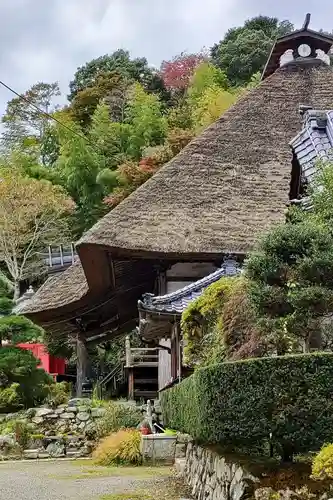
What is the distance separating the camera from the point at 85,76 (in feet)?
157

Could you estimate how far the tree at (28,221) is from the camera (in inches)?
1127

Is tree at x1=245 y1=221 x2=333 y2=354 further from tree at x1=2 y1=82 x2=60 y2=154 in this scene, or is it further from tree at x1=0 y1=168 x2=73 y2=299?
tree at x1=2 y1=82 x2=60 y2=154

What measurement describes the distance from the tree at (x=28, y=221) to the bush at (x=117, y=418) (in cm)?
1625

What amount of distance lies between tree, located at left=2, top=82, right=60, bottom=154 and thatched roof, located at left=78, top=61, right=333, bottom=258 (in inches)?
1044

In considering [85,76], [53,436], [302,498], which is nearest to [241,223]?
[53,436]

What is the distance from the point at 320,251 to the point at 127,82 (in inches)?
1399

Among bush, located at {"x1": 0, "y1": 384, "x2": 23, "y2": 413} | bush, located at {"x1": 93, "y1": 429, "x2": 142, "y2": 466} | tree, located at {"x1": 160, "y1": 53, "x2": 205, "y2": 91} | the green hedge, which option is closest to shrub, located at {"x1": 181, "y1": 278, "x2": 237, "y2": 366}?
bush, located at {"x1": 93, "y1": 429, "x2": 142, "y2": 466}

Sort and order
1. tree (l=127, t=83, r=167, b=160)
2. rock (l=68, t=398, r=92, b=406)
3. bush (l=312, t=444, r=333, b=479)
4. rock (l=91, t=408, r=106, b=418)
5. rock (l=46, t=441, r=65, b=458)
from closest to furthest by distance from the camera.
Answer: bush (l=312, t=444, r=333, b=479), rock (l=46, t=441, r=65, b=458), rock (l=91, t=408, r=106, b=418), rock (l=68, t=398, r=92, b=406), tree (l=127, t=83, r=167, b=160)

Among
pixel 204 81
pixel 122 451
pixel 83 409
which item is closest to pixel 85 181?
pixel 204 81

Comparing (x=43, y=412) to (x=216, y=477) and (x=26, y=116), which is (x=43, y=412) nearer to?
(x=216, y=477)

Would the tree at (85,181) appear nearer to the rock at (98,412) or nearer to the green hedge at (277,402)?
the rock at (98,412)

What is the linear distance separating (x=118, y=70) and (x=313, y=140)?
1410 inches

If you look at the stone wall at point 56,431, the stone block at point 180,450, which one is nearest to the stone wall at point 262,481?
the stone block at point 180,450

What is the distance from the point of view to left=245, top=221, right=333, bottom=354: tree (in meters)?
6.26
